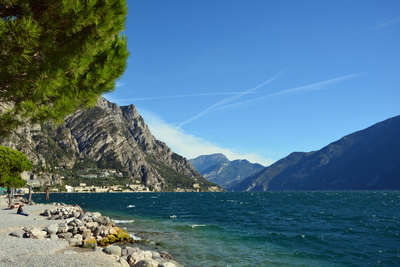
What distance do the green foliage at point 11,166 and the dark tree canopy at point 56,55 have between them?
53.3 meters

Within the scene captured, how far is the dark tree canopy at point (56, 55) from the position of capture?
682cm

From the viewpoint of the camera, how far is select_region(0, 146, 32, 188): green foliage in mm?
52531

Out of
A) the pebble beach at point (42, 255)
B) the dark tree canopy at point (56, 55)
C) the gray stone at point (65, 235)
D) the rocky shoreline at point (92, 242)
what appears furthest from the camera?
the gray stone at point (65, 235)

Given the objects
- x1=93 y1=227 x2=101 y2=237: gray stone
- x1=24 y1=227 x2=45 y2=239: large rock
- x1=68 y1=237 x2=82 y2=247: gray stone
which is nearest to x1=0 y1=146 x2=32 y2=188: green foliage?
x1=93 y1=227 x2=101 y2=237: gray stone

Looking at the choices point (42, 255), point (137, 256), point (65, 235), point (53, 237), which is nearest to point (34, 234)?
point (53, 237)

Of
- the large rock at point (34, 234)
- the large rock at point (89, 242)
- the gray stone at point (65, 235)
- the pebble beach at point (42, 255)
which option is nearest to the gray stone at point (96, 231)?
the large rock at point (89, 242)

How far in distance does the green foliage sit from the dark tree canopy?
53.3m

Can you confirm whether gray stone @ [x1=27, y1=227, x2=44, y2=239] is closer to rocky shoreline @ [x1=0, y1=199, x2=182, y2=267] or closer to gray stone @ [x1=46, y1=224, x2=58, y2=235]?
rocky shoreline @ [x1=0, y1=199, x2=182, y2=267]

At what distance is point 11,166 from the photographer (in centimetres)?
5453

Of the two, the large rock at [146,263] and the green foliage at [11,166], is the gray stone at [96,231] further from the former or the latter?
the green foliage at [11,166]

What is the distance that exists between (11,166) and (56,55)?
5894 cm

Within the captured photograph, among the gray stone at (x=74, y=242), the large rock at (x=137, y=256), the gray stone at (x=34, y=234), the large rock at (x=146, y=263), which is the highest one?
the gray stone at (x=34, y=234)

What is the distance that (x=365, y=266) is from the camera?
18.8 m

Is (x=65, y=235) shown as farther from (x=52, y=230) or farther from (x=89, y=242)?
(x=89, y=242)
